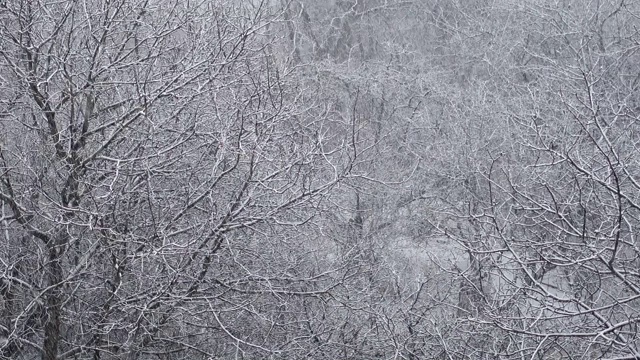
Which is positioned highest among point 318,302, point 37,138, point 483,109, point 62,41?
point 62,41

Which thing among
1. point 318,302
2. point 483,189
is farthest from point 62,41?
point 483,189

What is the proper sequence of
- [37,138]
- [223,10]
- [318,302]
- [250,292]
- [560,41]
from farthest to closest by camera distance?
[560,41] < [223,10] < [318,302] < [250,292] < [37,138]

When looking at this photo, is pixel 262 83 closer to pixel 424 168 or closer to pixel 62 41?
pixel 62 41

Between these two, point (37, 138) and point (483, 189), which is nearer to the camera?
point (37, 138)

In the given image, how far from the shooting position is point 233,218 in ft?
29.4

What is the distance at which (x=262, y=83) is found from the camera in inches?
396

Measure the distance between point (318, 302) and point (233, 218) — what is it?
1689 mm

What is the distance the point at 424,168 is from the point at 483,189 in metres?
1.52

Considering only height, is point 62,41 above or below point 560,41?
above

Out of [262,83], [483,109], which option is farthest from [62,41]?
[483,109]

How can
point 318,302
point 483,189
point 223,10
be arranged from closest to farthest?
point 318,302 → point 223,10 → point 483,189

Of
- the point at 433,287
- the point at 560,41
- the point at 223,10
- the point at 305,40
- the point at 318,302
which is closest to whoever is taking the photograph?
the point at 318,302

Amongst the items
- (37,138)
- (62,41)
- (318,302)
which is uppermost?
(62,41)

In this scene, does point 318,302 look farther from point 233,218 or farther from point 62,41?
point 62,41
